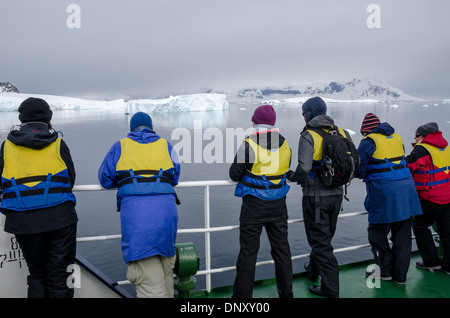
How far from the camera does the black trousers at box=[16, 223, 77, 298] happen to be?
2.29 meters

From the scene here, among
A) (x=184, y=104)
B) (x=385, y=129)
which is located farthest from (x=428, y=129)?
(x=184, y=104)

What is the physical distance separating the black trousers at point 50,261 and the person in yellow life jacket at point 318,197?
6.30 ft

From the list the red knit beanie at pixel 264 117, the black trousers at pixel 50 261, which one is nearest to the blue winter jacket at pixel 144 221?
the black trousers at pixel 50 261

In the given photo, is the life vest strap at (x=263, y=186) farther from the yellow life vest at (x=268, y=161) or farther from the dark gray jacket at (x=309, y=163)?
the dark gray jacket at (x=309, y=163)

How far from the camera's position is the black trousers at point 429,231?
344 cm

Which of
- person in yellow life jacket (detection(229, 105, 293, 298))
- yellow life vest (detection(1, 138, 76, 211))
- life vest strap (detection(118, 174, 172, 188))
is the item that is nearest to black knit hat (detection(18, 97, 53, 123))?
yellow life vest (detection(1, 138, 76, 211))

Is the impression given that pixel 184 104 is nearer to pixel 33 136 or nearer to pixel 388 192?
pixel 388 192

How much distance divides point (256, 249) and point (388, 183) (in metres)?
1.45

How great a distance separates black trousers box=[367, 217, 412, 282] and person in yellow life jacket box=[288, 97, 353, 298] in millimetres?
696

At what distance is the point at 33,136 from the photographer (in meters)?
2.19

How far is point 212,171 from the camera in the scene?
707 inches

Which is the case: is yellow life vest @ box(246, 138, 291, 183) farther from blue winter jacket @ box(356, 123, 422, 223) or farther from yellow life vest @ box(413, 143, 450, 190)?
yellow life vest @ box(413, 143, 450, 190)
